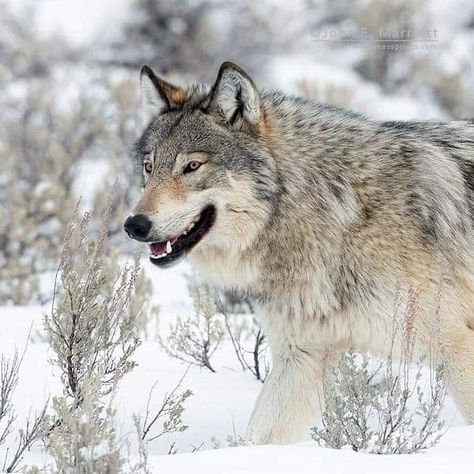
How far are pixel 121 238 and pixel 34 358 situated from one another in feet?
14.6

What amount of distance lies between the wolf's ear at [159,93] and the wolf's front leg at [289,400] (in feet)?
4.05

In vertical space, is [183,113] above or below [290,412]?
above

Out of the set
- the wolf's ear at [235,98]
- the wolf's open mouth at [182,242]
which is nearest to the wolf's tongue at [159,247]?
the wolf's open mouth at [182,242]

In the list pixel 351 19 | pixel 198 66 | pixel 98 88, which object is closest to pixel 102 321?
pixel 98 88

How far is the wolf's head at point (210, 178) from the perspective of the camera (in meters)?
4.18

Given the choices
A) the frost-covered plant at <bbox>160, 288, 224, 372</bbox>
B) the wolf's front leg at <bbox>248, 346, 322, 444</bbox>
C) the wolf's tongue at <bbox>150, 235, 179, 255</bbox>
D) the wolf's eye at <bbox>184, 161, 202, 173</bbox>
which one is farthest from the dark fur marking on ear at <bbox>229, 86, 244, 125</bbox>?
the frost-covered plant at <bbox>160, 288, 224, 372</bbox>

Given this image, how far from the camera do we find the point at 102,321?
4.14 m

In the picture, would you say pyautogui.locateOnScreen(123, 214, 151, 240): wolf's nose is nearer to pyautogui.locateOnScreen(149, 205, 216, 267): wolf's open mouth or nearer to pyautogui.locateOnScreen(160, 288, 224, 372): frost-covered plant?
pyautogui.locateOnScreen(149, 205, 216, 267): wolf's open mouth

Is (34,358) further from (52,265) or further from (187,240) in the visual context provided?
(52,265)

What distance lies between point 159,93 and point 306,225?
941 mm

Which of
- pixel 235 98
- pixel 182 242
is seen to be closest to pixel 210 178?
pixel 182 242

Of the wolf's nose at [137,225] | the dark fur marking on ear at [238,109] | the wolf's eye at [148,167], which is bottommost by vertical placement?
the wolf's nose at [137,225]

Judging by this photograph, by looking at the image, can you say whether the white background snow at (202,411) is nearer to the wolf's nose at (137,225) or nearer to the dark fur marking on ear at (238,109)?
the wolf's nose at (137,225)

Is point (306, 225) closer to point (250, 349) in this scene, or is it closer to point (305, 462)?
point (305, 462)
